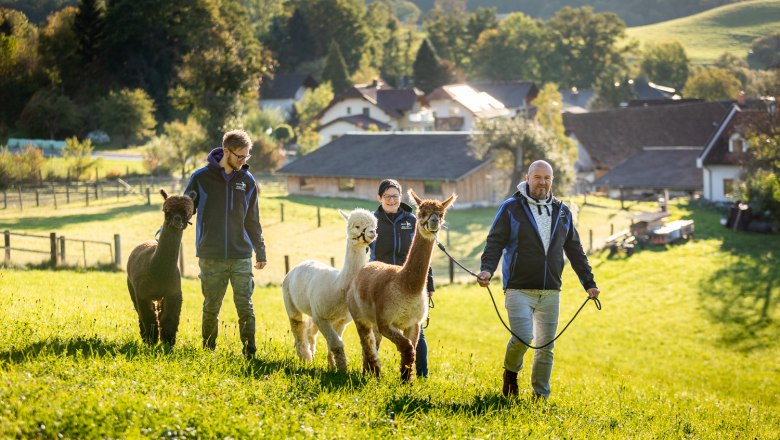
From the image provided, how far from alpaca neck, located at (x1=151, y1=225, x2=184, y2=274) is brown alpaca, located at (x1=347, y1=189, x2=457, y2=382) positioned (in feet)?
6.57

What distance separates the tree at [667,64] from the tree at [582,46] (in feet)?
12.5

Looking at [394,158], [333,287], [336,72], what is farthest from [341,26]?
[333,287]

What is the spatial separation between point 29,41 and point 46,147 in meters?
8.13

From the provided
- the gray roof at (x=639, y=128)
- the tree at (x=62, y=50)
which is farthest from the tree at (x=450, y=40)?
the tree at (x=62, y=50)

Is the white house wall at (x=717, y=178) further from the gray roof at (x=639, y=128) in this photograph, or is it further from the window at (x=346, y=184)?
the window at (x=346, y=184)

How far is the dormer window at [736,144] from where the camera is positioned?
5447 cm

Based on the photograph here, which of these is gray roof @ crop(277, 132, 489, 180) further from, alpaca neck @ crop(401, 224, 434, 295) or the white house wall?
alpaca neck @ crop(401, 224, 434, 295)

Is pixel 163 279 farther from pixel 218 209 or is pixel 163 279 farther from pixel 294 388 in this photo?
pixel 294 388

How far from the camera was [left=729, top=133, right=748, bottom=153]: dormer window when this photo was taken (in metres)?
54.5

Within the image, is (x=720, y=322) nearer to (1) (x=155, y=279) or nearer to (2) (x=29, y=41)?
(1) (x=155, y=279)

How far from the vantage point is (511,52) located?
127750 mm

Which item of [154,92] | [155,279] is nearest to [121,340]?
[155,279]

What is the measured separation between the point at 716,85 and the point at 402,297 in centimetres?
10775

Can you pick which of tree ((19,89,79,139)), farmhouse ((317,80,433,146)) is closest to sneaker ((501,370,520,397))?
tree ((19,89,79,139))
